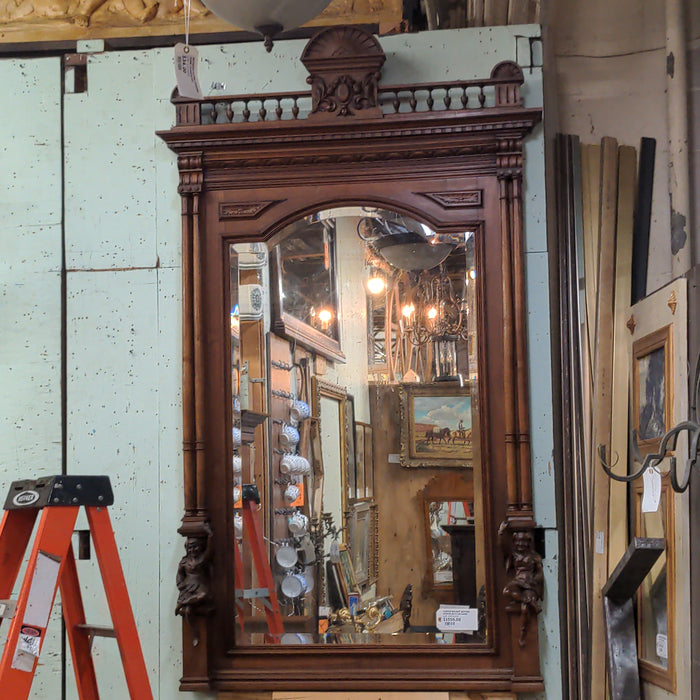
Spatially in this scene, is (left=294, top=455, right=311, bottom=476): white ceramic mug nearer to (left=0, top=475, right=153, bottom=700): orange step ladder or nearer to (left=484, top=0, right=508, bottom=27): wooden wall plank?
(left=0, top=475, right=153, bottom=700): orange step ladder

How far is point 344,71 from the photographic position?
3.58m

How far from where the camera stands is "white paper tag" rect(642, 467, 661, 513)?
2.89 metres

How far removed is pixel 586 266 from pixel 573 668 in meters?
1.49

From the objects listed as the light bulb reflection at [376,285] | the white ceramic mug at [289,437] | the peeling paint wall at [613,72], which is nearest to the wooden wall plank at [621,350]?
the peeling paint wall at [613,72]

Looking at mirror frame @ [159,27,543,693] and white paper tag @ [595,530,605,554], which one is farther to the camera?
white paper tag @ [595,530,605,554]

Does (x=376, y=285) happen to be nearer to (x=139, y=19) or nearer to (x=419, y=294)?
(x=419, y=294)

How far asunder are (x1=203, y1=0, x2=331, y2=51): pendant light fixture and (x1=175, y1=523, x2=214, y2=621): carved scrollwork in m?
1.71

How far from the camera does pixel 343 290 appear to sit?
372 centimetres

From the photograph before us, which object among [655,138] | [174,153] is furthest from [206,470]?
[655,138]

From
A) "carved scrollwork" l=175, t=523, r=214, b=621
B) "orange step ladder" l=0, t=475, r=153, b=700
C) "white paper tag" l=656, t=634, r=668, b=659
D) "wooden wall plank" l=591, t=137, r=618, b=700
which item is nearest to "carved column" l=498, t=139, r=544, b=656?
"wooden wall plank" l=591, t=137, r=618, b=700

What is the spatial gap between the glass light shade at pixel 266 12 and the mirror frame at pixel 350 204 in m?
0.82

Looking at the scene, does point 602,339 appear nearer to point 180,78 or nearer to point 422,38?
point 422,38

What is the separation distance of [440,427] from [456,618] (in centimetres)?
67

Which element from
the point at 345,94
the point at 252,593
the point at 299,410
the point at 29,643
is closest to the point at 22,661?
the point at 29,643
